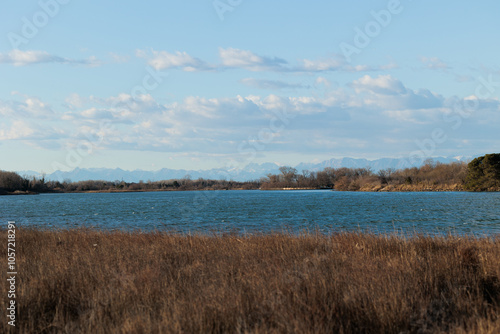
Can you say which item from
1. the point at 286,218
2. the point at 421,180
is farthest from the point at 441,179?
the point at 286,218

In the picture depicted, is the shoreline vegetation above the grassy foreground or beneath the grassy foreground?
above

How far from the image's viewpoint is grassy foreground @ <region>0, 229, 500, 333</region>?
6375 mm

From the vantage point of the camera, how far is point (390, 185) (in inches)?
4953

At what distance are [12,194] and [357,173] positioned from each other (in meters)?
136

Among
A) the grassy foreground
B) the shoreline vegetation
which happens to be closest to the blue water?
the grassy foreground

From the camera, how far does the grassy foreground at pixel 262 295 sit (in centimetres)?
638

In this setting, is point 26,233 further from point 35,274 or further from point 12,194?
point 12,194

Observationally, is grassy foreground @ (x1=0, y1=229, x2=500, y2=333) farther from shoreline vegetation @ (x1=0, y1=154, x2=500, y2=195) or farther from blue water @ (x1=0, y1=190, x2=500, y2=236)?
shoreline vegetation @ (x1=0, y1=154, x2=500, y2=195)

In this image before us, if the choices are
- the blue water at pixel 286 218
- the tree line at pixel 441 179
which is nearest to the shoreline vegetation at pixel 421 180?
the tree line at pixel 441 179

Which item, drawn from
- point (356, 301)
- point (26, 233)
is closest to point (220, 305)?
point (356, 301)

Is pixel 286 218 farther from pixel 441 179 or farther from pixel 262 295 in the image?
pixel 441 179

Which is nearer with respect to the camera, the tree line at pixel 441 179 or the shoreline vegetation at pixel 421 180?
the tree line at pixel 441 179

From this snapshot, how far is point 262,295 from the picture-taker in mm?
7301

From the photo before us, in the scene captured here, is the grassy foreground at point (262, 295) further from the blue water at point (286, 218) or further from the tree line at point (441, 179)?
the tree line at point (441, 179)
